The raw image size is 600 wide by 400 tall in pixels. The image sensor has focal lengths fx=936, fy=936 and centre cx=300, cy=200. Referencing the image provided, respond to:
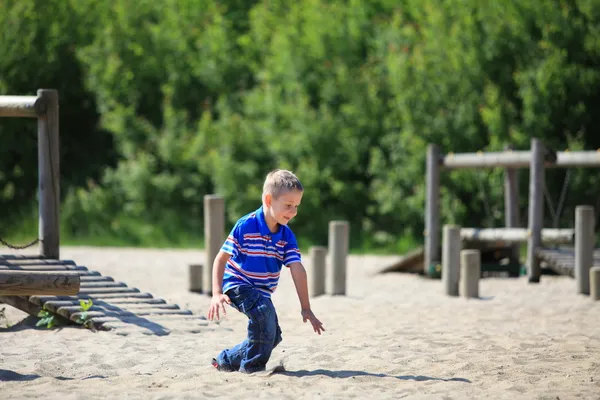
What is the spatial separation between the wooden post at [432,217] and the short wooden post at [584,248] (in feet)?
9.81

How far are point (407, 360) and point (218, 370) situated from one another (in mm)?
1390

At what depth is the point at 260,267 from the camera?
19.8ft

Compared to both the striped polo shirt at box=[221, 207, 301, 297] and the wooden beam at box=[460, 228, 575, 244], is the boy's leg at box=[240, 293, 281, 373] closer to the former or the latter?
the striped polo shirt at box=[221, 207, 301, 297]

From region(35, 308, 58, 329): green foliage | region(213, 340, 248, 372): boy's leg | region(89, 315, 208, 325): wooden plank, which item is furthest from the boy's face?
region(35, 308, 58, 329): green foliage

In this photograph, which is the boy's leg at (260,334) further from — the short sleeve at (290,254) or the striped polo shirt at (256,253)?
the short sleeve at (290,254)

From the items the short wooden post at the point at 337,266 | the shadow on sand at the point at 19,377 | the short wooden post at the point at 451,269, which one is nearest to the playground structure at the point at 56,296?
the shadow on sand at the point at 19,377

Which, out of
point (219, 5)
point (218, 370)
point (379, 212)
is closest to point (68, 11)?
point (219, 5)

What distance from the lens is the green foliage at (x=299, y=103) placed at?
17.6m

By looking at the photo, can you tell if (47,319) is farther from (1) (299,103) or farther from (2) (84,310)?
(1) (299,103)

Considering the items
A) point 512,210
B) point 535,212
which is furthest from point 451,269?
point 512,210

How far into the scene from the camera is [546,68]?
17156mm

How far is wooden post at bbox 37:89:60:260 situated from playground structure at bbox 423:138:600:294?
16.2 feet

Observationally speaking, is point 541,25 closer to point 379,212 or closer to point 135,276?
point 379,212

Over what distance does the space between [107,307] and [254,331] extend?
9.50 ft
